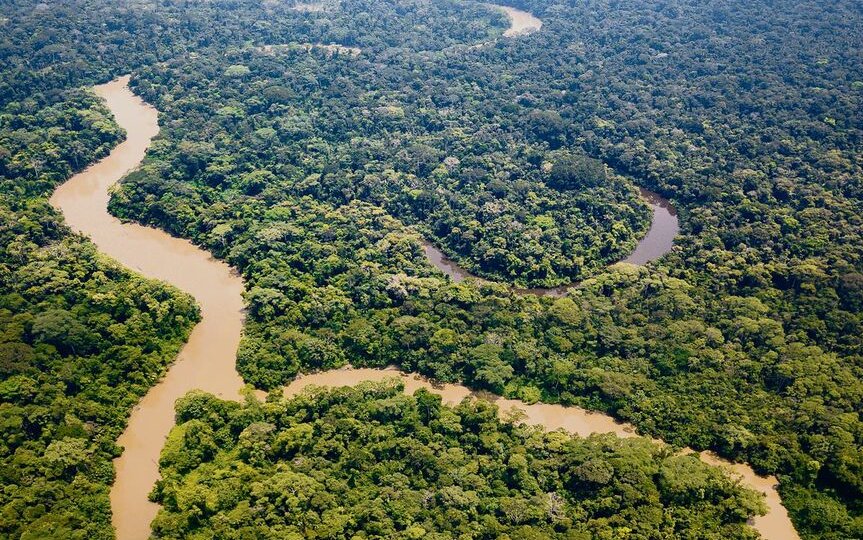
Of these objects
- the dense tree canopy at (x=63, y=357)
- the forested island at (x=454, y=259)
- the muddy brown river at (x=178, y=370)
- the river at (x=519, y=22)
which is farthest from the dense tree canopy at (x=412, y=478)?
the river at (x=519, y=22)

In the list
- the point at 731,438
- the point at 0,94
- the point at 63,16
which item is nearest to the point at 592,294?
the point at 731,438

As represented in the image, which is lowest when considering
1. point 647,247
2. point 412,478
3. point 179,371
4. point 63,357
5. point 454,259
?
point 179,371

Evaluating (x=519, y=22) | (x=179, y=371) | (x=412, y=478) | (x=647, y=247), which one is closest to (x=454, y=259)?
(x=647, y=247)

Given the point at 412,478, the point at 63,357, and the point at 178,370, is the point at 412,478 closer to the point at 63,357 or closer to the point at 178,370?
the point at 178,370

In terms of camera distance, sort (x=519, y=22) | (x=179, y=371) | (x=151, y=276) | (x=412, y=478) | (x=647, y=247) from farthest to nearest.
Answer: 1. (x=519, y=22)
2. (x=647, y=247)
3. (x=151, y=276)
4. (x=179, y=371)
5. (x=412, y=478)

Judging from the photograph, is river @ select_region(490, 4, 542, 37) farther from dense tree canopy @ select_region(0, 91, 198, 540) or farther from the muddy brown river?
dense tree canopy @ select_region(0, 91, 198, 540)

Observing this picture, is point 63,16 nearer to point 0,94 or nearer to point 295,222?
point 0,94

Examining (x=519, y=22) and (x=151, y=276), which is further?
(x=519, y=22)

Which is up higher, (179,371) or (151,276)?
(151,276)
